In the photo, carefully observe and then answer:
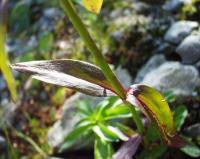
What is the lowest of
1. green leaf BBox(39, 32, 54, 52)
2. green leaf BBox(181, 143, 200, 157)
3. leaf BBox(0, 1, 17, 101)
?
green leaf BBox(181, 143, 200, 157)

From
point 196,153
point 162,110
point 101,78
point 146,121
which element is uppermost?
point 101,78

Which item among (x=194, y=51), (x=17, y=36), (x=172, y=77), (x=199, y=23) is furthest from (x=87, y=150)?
(x=17, y=36)

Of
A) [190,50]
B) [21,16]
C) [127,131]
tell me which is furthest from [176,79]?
[21,16]

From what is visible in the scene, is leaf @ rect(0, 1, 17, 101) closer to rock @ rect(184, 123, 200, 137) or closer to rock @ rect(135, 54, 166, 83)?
rock @ rect(184, 123, 200, 137)

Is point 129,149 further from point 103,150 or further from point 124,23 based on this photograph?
point 124,23

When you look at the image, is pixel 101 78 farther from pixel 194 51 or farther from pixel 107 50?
pixel 107 50

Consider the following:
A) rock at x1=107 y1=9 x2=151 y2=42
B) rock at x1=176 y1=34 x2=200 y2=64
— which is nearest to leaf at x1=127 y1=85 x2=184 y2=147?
rock at x1=176 y1=34 x2=200 y2=64
